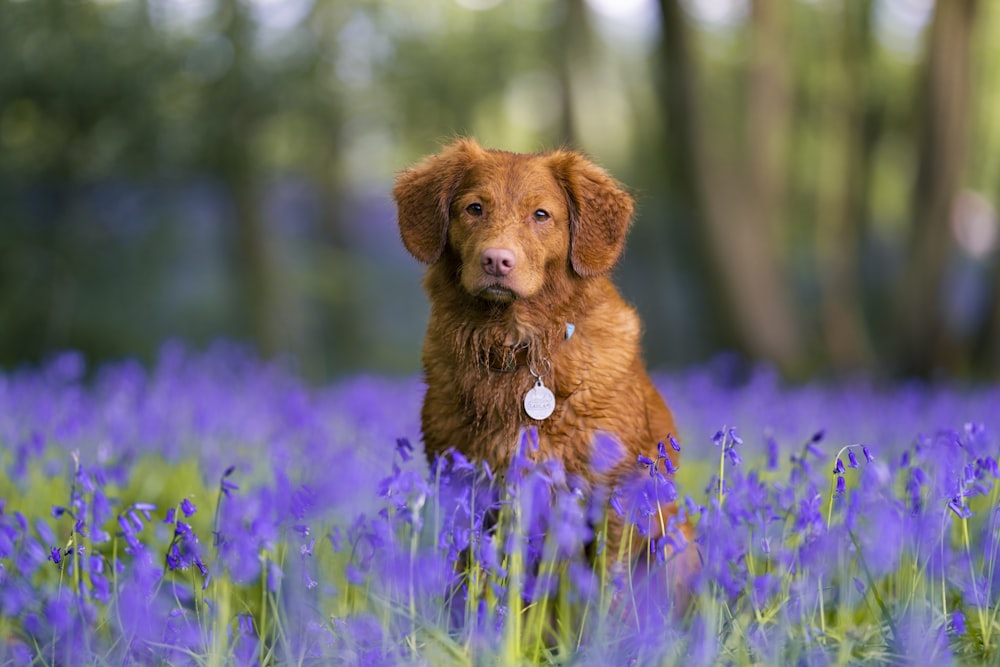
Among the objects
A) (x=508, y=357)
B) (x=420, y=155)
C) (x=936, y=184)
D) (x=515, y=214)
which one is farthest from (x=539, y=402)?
(x=936, y=184)

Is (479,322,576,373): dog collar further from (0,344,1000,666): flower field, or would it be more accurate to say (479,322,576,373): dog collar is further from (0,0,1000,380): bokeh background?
(0,0,1000,380): bokeh background

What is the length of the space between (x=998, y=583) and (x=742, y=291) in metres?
7.49

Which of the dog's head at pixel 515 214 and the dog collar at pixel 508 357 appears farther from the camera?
the dog collar at pixel 508 357

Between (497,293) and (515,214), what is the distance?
34 cm

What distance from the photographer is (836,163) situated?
19.7 meters

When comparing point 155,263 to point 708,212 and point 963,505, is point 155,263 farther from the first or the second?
point 963,505

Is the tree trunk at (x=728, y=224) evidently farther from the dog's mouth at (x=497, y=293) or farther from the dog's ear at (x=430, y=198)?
the dog's mouth at (x=497, y=293)

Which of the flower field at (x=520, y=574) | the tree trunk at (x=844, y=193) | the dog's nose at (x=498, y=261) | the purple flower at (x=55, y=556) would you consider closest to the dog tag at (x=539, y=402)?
the flower field at (x=520, y=574)

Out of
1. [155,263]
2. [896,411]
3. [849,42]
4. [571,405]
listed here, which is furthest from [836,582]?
[849,42]

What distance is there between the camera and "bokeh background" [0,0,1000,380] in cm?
1128

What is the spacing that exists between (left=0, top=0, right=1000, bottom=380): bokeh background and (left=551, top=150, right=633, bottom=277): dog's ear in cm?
84

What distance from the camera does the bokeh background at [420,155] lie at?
37.0 feet

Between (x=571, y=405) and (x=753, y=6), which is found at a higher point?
(x=753, y=6)

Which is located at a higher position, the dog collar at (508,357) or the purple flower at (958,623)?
the dog collar at (508,357)
